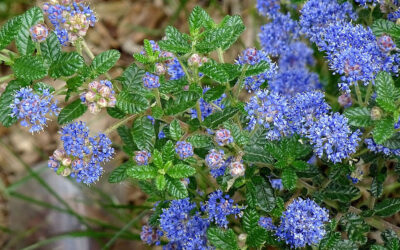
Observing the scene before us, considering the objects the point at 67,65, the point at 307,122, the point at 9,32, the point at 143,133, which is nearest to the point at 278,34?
the point at 307,122

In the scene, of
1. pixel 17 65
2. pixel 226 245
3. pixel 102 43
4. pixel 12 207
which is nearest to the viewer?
pixel 17 65

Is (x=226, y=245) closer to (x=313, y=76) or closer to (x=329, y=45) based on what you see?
(x=329, y=45)

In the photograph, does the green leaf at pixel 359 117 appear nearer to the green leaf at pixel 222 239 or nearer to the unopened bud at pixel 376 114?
the unopened bud at pixel 376 114

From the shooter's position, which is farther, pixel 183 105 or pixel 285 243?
pixel 285 243

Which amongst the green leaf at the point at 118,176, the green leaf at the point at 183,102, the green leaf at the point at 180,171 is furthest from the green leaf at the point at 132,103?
the green leaf at the point at 118,176

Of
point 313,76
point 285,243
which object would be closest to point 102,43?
point 313,76

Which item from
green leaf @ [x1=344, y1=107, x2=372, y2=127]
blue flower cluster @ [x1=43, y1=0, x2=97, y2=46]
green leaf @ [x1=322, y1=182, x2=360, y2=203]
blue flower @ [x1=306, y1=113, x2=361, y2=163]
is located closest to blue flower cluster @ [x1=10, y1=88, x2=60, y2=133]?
blue flower cluster @ [x1=43, y1=0, x2=97, y2=46]

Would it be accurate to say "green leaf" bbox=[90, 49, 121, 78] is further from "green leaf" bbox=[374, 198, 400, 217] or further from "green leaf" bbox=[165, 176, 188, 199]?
"green leaf" bbox=[374, 198, 400, 217]
